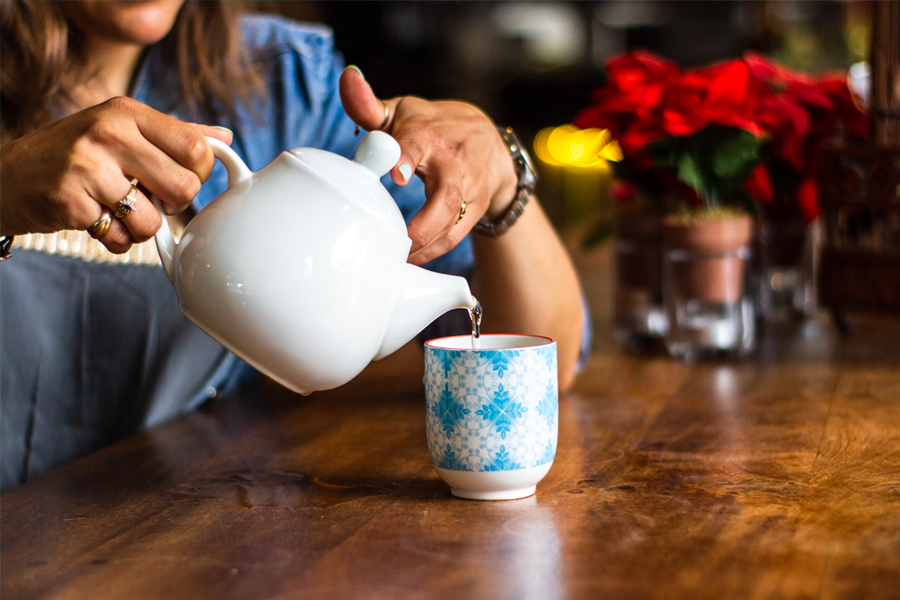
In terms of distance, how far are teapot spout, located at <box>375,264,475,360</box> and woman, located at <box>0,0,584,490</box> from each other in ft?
0.49

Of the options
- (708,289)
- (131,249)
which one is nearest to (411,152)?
(131,249)

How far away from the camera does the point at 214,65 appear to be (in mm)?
1147

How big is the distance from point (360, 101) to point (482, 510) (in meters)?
0.36

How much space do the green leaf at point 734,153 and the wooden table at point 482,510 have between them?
333mm

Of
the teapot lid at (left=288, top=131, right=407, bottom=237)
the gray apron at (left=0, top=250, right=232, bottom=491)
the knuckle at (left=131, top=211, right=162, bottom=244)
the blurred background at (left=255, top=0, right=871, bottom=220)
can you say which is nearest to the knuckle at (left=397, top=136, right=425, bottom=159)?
the teapot lid at (left=288, top=131, right=407, bottom=237)

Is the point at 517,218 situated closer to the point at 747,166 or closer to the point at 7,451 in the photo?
the point at 747,166

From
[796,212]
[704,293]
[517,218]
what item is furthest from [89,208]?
[796,212]

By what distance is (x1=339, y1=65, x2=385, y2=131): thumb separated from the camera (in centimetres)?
72

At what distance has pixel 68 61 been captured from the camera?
1052 millimetres

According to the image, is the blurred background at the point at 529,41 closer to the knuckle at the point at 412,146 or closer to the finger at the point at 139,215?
the knuckle at the point at 412,146

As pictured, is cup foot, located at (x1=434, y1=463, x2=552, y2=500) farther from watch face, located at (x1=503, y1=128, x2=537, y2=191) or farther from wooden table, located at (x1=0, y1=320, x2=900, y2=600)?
watch face, located at (x1=503, y1=128, x2=537, y2=191)

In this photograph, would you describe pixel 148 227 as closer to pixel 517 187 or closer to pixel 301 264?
pixel 301 264

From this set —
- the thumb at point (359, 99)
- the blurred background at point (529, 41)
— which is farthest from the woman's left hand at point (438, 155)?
the blurred background at point (529, 41)

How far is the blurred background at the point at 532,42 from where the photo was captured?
4887 mm
